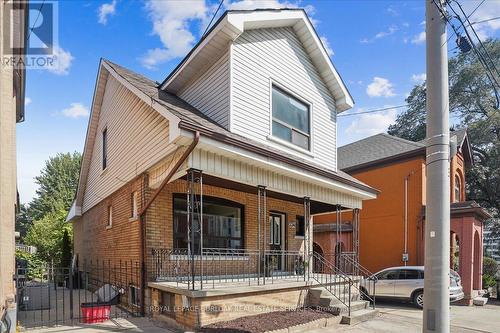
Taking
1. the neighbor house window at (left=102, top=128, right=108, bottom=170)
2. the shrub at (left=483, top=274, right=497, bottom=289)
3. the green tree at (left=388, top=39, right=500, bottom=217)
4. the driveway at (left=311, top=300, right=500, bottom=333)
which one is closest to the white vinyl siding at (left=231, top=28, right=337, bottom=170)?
the driveway at (left=311, top=300, right=500, bottom=333)

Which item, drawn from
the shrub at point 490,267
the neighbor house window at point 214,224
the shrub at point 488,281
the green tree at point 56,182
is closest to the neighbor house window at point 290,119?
the neighbor house window at point 214,224

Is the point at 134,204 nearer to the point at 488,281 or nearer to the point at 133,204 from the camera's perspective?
the point at 133,204

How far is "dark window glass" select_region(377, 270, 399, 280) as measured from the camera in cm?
1341

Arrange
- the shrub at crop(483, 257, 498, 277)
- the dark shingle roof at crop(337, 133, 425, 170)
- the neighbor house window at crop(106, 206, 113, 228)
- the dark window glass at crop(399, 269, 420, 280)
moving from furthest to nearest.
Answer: the shrub at crop(483, 257, 498, 277), the dark shingle roof at crop(337, 133, 425, 170), the dark window glass at crop(399, 269, 420, 280), the neighbor house window at crop(106, 206, 113, 228)

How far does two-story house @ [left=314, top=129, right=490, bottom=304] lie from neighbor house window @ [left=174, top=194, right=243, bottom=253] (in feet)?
22.5

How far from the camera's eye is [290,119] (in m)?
→ 11.4

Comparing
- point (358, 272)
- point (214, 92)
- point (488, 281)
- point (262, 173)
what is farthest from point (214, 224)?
point (488, 281)

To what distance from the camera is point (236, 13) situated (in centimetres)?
921

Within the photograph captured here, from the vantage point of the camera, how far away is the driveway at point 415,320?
852 cm

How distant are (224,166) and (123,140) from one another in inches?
189

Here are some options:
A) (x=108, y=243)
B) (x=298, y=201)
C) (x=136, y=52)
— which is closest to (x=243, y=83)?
(x=136, y=52)

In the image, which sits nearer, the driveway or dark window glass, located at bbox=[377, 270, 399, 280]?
the driveway

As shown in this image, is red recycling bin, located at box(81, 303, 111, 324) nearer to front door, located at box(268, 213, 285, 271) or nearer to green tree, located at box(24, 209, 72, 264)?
front door, located at box(268, 213, 285, 271)

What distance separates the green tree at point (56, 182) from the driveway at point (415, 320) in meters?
42.9
